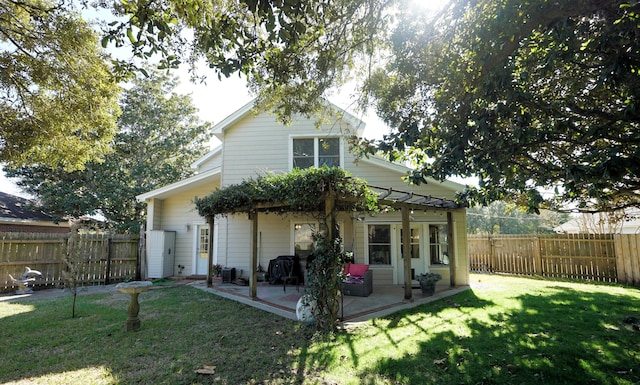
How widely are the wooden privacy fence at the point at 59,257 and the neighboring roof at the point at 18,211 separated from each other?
587 centimetres

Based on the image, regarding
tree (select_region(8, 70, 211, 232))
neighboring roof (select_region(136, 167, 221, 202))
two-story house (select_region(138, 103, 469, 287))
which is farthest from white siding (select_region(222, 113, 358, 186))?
tree (select_region(8, 70, 211, 232))

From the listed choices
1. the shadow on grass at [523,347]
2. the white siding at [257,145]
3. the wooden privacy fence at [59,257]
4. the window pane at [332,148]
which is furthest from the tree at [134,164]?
the shadow on grass at [523,347]

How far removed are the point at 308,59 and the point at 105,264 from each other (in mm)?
10520

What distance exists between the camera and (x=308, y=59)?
5.87 m

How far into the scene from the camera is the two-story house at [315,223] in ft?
34.5

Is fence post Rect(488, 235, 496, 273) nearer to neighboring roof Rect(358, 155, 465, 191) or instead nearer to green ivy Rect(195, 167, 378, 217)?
neighboring roof Rect(358, 155, 465, 191)

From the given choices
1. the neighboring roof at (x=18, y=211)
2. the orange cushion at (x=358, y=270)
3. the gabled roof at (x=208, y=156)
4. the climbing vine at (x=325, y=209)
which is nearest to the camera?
the climbing vine at (x=325, y=209)

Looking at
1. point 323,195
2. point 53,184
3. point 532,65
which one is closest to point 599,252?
point 532,65

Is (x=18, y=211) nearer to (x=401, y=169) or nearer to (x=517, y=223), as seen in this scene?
(x=401, y=169)

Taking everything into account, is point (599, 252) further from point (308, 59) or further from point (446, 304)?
point (308, 59)

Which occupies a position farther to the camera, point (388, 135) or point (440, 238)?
point (440, 238)

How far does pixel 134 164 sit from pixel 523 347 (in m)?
20.4

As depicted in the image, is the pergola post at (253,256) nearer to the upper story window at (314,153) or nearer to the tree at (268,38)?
the tree at (268,38)

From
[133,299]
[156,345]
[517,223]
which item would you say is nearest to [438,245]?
[156,345]
